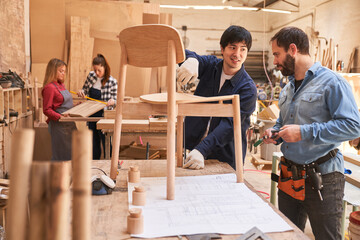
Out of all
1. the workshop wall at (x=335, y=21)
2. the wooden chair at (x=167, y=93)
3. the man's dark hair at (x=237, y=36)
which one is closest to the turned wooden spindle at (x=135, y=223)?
the wooden chair at (x=167, y=93)

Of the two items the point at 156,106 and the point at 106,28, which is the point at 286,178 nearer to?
the point at 156,106

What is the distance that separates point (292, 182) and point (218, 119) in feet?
1.95

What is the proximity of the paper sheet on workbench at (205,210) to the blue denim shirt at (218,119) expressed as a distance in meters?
0.38

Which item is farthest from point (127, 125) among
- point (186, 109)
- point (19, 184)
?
point (19, 184)

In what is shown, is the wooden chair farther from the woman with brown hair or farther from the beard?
the woman with brown hair

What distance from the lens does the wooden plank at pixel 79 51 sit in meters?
6.07

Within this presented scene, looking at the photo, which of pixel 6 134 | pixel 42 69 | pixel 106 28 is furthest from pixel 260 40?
pixel 6 134

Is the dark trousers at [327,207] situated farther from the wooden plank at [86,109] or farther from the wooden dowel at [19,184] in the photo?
the wooden plank at [86,109]

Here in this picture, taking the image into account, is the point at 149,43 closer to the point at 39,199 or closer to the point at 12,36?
the point at 39,199

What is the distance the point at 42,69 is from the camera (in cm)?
618

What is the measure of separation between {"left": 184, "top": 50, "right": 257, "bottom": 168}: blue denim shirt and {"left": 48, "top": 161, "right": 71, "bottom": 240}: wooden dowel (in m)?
1.38

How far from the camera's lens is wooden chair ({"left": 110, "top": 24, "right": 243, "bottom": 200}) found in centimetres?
135

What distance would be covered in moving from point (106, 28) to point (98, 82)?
7.10ft

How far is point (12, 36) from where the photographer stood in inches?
178
